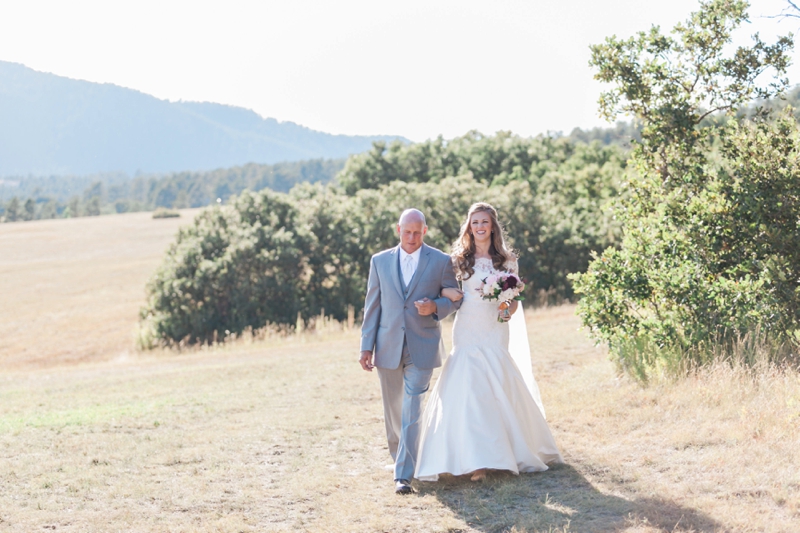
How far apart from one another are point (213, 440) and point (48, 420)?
120 inches

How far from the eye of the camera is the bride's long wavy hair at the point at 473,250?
7.30 m

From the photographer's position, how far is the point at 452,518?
20.1ft

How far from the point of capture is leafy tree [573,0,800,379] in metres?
10.1

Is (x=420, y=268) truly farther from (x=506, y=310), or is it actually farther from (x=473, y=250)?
(x=506, y=310)

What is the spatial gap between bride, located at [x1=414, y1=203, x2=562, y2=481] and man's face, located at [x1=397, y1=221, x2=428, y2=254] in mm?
490

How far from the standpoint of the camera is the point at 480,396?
6.96 metres

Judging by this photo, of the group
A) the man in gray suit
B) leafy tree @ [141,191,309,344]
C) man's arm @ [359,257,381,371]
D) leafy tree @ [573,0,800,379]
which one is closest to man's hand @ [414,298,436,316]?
the man in gray suit

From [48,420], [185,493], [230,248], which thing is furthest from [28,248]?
[185,493]

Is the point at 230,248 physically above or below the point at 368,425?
above

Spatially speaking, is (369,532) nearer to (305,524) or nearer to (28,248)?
(305,524)

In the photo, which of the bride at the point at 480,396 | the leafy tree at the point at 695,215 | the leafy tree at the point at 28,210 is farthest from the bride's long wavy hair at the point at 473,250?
the leafy tree at the point at 28,210

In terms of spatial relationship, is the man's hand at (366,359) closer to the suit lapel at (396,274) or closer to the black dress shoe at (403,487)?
the suit lapel at (396,274)

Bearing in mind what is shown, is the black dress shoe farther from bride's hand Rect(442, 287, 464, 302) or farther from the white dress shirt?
the white dress shirt

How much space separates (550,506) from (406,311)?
2053mm
